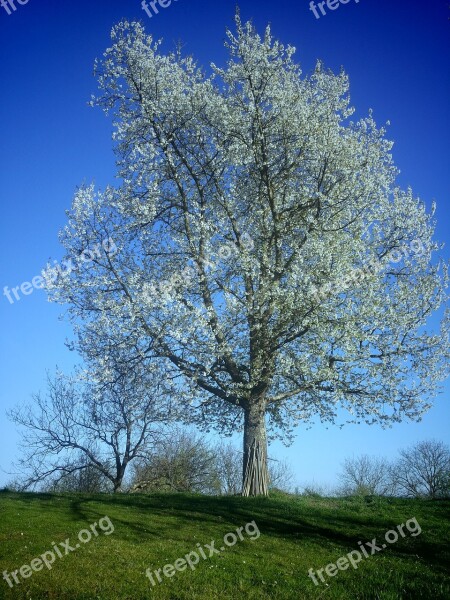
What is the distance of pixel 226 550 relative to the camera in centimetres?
1266

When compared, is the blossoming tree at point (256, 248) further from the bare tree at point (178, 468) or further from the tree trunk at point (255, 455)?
the bare tree at point (178, 468)

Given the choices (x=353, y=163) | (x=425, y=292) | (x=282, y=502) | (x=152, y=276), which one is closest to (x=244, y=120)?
(x=353, y=163)

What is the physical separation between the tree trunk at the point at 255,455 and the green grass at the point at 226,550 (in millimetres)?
1497

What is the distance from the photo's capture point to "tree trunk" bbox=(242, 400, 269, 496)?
21.8 metres

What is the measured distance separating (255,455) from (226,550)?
932cm

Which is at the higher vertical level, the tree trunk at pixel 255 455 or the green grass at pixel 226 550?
the tree trunk at pixel 255 455

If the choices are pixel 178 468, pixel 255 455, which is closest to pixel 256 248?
pixel 255 455

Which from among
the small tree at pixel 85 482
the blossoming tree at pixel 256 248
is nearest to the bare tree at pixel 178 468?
the small tree at pixel 85 482

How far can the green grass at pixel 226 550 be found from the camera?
999cm

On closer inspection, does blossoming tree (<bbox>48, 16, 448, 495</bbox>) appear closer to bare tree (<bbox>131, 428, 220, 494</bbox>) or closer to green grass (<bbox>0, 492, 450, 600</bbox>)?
green grass (<bbox>0, 492, 450, 600</bbox>)

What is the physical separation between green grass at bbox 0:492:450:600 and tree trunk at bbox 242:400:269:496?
1497 mm

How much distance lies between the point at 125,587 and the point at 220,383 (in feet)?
41.5

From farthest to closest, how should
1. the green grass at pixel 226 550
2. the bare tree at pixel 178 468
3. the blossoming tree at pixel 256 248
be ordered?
the bare tree at pixel 178 468 → the blossoming tree at pixel 256 248 → the green grass at pixel 226 550

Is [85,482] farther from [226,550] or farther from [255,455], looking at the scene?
[226,550]
